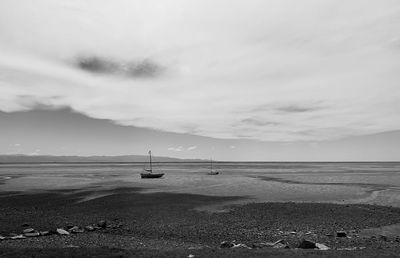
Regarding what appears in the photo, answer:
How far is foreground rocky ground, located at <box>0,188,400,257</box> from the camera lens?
21031 millimetres

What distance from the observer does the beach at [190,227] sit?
69.2 feet

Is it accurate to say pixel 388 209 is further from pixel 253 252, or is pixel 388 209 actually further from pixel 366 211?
pixel 253 252

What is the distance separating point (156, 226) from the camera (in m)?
34.2

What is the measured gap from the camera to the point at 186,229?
32.6m

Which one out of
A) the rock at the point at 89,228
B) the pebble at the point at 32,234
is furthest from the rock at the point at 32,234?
the rock at the point at 89,228

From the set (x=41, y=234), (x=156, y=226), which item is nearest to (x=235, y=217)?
(x=156, y=226)

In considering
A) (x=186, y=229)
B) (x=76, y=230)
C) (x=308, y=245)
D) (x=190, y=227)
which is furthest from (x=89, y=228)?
(x=308, y=245)

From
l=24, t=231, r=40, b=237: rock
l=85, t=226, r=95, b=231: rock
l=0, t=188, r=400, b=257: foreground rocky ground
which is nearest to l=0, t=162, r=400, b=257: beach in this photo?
l=0, t=188, r=400, b=257: foreground rocky ground

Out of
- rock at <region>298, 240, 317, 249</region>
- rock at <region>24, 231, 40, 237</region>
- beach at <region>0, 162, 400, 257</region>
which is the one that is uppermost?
rock at <region>298, 240, 317, 249</region>

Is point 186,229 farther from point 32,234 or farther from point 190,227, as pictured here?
Result: point 32,234

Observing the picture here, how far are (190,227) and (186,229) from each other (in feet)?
3.59

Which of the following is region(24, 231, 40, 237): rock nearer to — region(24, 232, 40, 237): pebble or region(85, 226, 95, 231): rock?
region(24, 232, 40, 237): pebble

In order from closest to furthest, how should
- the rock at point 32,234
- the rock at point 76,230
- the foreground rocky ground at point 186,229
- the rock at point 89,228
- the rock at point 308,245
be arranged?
the foreground rocky ground at point 186,229, the rock at point 308,245, the rock at point 32,234, the rock at point 76,230, the rock at point 89,228

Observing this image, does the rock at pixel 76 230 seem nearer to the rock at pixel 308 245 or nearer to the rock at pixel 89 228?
the rock at pixel 89 228
